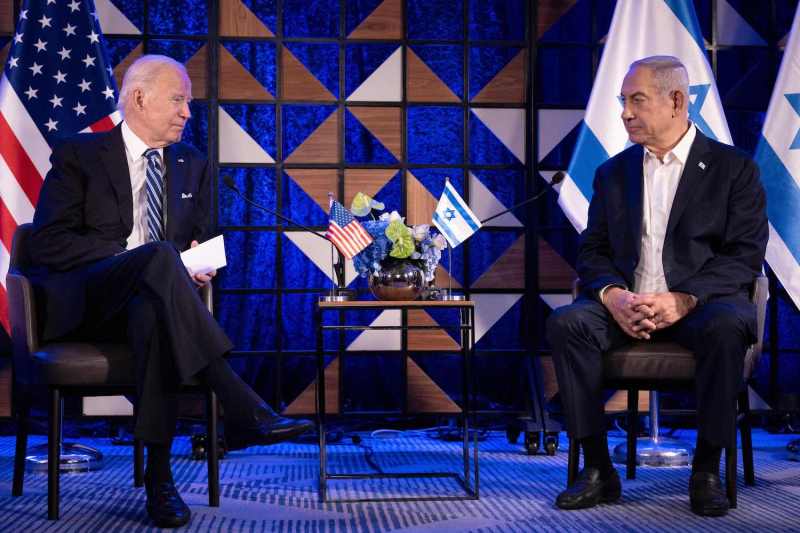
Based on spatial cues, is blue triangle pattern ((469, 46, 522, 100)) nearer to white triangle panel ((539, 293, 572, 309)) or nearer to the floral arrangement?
white triangle panel ((539, 293, 572, 309))

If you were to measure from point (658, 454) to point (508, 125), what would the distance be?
76.4 inches

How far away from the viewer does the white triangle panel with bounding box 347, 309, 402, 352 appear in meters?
5.22

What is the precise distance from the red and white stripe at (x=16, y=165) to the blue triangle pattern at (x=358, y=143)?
1185 millimetres

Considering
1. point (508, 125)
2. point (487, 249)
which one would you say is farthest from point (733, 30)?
point (487, 249)

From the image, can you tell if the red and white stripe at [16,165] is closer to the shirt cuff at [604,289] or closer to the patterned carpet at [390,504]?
the patterned carpet at [390,504]

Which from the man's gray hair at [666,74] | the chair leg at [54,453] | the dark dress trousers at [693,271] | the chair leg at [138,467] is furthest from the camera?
the man's gray hair at [666,74]

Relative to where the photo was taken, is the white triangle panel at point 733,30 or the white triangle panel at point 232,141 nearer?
the white triangle panel at point 232,141

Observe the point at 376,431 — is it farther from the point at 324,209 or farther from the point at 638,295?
the point at 638,295

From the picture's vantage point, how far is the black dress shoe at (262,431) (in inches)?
116

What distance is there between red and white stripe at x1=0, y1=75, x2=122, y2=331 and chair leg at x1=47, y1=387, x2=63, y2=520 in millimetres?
1609

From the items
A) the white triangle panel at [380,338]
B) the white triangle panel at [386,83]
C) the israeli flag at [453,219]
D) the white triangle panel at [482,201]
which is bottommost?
the white triangle panel at [380,338]

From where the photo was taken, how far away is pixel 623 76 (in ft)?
16.0

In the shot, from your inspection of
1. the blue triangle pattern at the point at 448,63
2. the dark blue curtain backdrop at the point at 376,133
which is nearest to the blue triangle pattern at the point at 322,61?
the dark blue curtain backdrop at the point at 376,133

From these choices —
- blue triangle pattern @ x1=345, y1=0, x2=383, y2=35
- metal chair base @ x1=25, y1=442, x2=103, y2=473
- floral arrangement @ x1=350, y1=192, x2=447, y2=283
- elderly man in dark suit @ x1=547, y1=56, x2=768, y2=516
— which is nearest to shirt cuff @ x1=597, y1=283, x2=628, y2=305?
elderly man in dark suit @ x1=547, y1=56, x2=768, y2=516
